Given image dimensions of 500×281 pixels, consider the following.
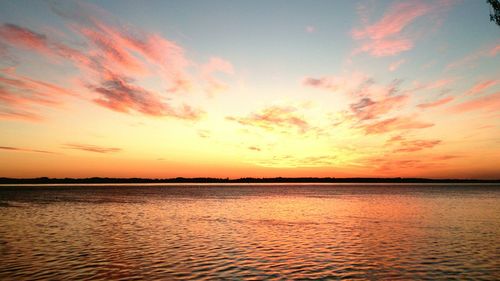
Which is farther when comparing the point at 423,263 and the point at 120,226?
the point at 120,226

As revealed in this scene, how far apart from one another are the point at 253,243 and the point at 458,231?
24316 millimetres

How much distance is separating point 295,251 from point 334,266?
555 cm

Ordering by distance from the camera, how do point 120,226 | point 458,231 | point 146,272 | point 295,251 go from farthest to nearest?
point 120,226 → point 458,231 → point 295,251 → point 146,272

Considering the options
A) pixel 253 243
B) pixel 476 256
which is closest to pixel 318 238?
pixel 253 243

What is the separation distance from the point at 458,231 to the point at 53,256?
40.6 m

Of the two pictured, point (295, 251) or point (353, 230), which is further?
point (353, 230)

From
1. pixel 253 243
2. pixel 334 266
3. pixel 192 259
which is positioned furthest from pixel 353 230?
pixel 192 259

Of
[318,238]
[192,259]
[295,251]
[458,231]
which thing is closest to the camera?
[192,259]

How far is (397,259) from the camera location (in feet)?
84.4

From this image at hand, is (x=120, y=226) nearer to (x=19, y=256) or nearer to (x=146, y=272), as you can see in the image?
(x=19, y=256)

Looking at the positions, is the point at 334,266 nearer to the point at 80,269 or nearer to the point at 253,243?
the point at 253,243

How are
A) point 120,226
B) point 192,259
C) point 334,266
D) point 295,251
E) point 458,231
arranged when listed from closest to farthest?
point 334,266, point 192,259, point 295,251, point 458,231, point 120,226

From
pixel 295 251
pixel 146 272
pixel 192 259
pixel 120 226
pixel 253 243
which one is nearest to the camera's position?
pixel 146 272

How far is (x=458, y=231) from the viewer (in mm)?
39781
